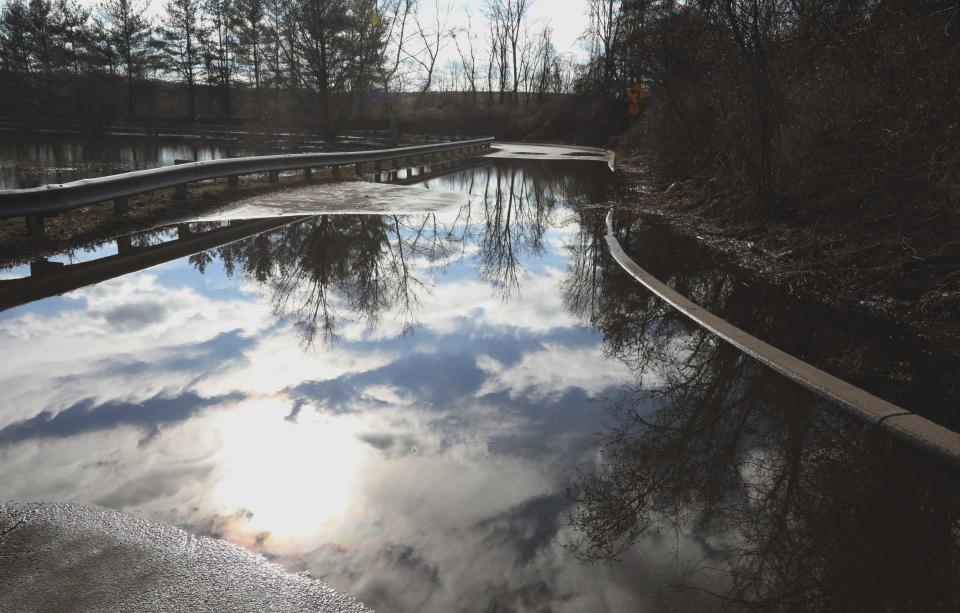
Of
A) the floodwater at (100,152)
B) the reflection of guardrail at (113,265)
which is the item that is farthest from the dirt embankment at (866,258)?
the floodwater at (100,152)

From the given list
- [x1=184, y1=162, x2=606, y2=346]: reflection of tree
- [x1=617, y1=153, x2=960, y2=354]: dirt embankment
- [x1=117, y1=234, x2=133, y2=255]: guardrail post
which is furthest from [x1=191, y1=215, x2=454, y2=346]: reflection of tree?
[x1=617, y1=153, x2=960, y2=354]: dirt embankment

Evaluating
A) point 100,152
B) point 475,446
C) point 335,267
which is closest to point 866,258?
point 475,446

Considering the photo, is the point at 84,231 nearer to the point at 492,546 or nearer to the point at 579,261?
the point at 579,261

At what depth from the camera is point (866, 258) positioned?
8484 mm

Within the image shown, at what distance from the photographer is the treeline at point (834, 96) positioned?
838 cm

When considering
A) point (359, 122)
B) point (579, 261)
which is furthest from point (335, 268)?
point (359, 122)

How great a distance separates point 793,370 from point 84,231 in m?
10.2

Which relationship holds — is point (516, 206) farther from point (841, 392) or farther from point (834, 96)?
point (841, 392)

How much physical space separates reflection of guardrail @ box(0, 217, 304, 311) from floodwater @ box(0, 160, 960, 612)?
0.21ft

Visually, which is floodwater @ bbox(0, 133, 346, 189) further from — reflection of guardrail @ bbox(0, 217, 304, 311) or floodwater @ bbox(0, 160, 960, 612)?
floodwater @ bbox(0, 160, 960, 612)

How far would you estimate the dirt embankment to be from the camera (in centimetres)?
720

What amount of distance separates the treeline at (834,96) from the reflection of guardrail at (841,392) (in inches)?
148

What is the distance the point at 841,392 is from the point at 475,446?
2.84 m

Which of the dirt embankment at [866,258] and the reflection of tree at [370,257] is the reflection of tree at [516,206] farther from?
the dirt embankment at [866,258]
